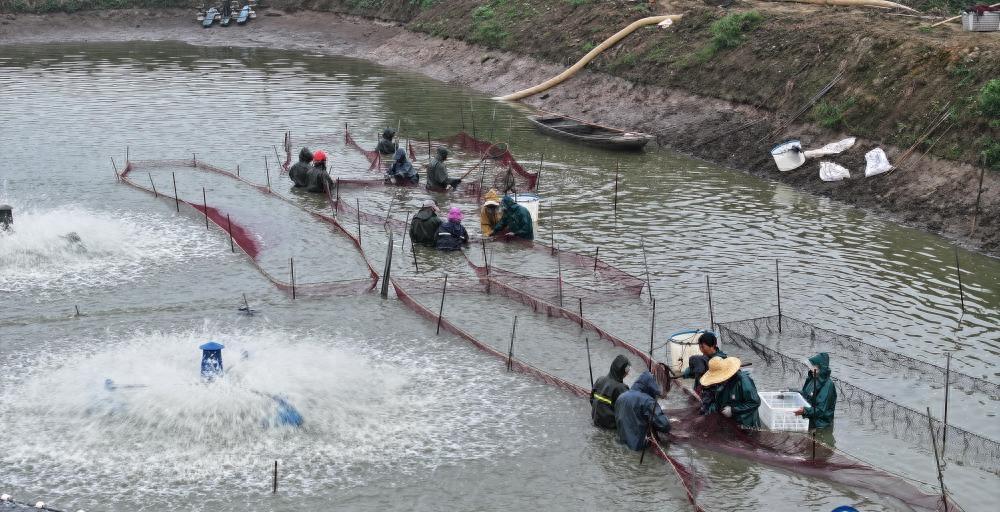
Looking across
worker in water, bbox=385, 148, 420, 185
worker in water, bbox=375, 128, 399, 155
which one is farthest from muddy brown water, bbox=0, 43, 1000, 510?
worker in water, bbox=375, 128, 399, 155

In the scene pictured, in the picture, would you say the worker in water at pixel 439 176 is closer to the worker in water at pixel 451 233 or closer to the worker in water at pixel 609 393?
the worker in water at pixel 451 233

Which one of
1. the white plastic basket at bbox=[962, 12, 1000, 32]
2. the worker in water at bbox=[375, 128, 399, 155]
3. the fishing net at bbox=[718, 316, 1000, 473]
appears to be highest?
the white plastic basket at bbox=[962, 12, 1000, 32]

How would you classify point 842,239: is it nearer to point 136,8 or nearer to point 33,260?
point 33,260

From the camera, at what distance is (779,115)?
29.8 meters

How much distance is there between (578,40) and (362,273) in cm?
2441

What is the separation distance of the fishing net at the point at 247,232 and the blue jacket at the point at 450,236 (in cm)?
168

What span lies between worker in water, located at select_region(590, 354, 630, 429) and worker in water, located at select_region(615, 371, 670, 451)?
0.66 feet

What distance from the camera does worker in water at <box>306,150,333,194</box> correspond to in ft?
84.6

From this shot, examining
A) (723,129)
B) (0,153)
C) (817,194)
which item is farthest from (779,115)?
(0,153)

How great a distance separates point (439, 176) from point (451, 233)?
483 centimetres

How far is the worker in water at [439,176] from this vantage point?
25.6 metres

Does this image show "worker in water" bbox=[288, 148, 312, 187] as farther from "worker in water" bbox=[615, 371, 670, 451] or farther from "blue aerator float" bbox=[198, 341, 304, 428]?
"worker in water" bbox=[615, 371, 670, 451]

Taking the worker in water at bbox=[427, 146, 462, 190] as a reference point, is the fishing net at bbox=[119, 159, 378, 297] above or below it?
below

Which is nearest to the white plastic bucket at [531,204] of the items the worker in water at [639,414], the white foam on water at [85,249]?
the white foam on water at [85,249]
